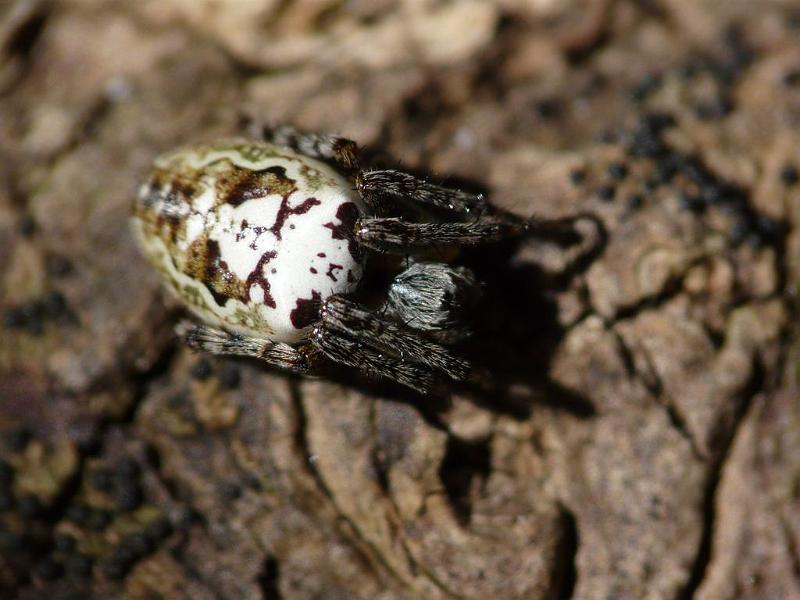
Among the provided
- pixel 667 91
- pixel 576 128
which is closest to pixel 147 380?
pixel 576 128

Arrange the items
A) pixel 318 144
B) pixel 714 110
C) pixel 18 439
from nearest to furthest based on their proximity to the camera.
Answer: pixel 318 144 < pixel 18 439 < pixel 714 110

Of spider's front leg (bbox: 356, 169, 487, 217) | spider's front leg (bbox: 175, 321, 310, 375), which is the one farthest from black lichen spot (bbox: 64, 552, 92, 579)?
spider's front leg (bbox: 356, 169, 487, 217)

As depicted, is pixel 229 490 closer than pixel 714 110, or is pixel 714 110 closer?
pixel 229 490

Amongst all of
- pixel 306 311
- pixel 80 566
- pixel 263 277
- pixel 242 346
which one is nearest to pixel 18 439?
pixel 80 566

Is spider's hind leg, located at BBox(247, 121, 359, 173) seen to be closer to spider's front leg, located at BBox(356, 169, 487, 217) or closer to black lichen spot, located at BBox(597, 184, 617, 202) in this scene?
spider's front leg, located at BBox(356, 169, 487, 217)

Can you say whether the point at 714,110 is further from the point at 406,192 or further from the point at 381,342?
the point at 381,342

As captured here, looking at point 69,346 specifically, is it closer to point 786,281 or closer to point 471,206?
point 471,206
